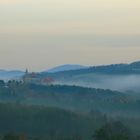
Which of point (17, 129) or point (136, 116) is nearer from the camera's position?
point (17, 129)

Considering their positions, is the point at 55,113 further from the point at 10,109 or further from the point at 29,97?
the point at 29,97

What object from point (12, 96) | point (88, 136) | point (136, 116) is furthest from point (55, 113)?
point (12, 96)

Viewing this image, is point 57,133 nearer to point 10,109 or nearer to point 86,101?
point 10,109

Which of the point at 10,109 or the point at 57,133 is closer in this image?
the point at 57,133

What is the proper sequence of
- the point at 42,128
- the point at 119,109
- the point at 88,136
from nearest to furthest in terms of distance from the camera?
the point at 88,136, the point at 42,128, the point at 119,109

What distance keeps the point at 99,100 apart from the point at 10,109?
60088 mm

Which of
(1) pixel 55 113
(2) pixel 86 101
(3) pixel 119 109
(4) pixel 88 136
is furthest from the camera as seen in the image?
(2) pixel 86 101

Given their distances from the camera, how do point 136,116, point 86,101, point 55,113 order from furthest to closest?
point 86,101, point 136,116, point 55,113

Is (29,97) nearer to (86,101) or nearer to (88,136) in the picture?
(86,101)

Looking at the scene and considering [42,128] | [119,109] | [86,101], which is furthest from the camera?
[86,101]

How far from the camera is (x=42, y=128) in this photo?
125750 mm

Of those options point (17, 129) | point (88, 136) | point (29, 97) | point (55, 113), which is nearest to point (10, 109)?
point (55, 113)

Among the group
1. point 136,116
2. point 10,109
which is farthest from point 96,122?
point 136,116

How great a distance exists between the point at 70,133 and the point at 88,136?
763cm
